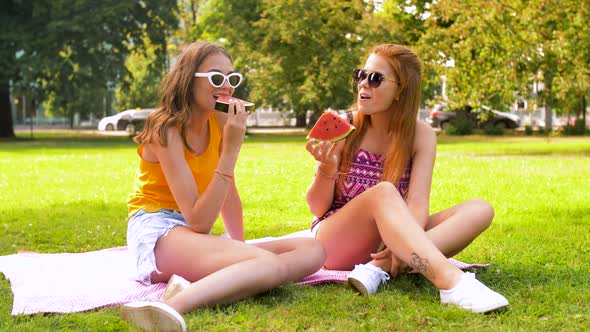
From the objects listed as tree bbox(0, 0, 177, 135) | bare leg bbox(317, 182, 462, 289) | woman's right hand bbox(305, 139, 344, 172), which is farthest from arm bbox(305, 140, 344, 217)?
tree bbox(0, 0, 177, 135)

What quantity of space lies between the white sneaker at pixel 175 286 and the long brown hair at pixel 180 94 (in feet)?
2.58

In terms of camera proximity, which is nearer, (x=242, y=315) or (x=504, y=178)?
(x=242, y=315)

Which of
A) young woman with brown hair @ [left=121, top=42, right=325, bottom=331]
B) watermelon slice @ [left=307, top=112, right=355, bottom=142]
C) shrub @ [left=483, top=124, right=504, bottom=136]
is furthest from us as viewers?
shrub @ [left=483, top=124, right=504, bottom=136]

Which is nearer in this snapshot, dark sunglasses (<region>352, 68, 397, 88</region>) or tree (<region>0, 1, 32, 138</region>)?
dark sunglasses (<region>352, 68, 397, 88</region>)

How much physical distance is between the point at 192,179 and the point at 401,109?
1461mm

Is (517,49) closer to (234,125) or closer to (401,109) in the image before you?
(401,109)

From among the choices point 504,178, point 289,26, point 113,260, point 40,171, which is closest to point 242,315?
point 113,260

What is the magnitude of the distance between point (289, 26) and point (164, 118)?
1242 inches

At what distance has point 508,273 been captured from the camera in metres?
5.40

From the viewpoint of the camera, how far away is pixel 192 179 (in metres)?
4.48

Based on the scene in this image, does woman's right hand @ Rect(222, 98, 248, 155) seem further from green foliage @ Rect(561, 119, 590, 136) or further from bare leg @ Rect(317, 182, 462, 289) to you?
green foliage @ Rect(561, 119, 590, 136)

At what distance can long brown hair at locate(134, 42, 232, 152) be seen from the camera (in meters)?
4.60

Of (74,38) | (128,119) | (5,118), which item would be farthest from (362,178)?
(128,119)

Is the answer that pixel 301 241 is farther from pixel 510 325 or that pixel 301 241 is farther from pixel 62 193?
pixel 62 193
